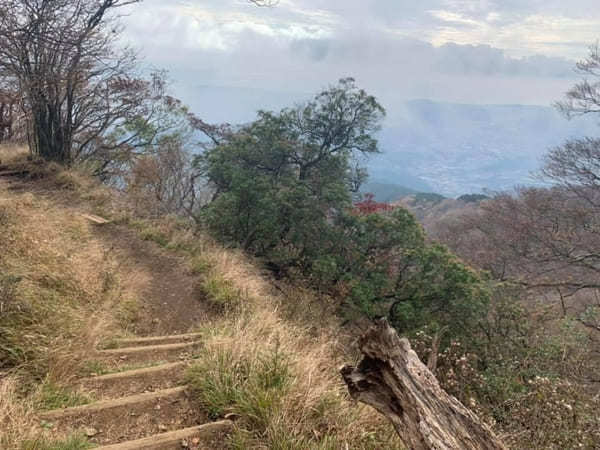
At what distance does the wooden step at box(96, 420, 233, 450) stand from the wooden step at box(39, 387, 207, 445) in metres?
0.18

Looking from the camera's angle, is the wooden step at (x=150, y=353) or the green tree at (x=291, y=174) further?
the green tree at (x=291, y=174)

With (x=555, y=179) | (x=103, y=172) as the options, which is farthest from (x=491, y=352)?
(x=103, y=172)

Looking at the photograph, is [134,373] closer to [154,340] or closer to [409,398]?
[154,340]

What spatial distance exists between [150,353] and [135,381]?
2.07 feet

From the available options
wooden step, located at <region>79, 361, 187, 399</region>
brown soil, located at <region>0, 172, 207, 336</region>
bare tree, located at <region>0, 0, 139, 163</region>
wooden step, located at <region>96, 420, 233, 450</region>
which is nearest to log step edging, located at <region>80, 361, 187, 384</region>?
wooden step, located at <region>79, 361, 187, 399</region>

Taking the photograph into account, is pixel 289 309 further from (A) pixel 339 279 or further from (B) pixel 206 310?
(A) pixel 339 279

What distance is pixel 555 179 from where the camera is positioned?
12.4 m

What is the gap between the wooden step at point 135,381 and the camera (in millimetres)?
2621

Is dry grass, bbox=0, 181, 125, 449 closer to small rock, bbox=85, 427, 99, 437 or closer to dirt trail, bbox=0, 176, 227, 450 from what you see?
dirt trail, bbox=0, 176, 227, 450

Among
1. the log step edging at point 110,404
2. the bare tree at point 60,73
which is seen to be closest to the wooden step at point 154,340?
the log step edging at point 110,404

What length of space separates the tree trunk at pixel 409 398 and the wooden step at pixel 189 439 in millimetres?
814

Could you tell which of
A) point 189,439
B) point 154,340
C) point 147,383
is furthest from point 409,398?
point 154,340

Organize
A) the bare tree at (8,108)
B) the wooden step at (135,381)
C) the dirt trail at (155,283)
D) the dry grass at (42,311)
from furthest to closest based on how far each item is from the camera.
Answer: the bare tree at (8,108), the dirt trail at (155,283), the wooden step at (135,381), the dry grass at (42,311)

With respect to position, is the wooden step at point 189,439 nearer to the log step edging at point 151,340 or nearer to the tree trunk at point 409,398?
the tree trunk at point 409,398
